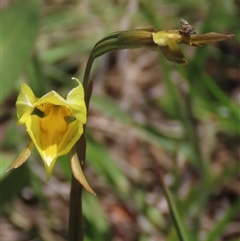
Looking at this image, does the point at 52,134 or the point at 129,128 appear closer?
the point at 52,134

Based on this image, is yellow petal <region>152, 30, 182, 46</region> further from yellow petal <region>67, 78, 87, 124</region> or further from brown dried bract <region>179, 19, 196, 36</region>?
yellow petal <region>67, 78, 87, 124</region>

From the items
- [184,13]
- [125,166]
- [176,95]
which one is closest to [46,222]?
[125,166]

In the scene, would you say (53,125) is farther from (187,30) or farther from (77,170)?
(187,30)

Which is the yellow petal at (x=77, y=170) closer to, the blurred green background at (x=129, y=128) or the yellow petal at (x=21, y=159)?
the yellow petal at (x=21, y=159)

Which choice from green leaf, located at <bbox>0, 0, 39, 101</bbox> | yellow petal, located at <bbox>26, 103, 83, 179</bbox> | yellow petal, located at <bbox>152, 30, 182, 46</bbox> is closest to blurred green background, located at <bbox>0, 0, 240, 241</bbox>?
green leaf, located at <bbox>0, 0, 39, 101</bbox>

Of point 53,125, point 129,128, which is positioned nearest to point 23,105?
point 53,125

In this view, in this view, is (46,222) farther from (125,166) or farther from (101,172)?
(125,166)

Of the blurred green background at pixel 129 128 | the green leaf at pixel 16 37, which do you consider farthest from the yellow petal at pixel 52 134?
the green leaf at pixel 16 37
